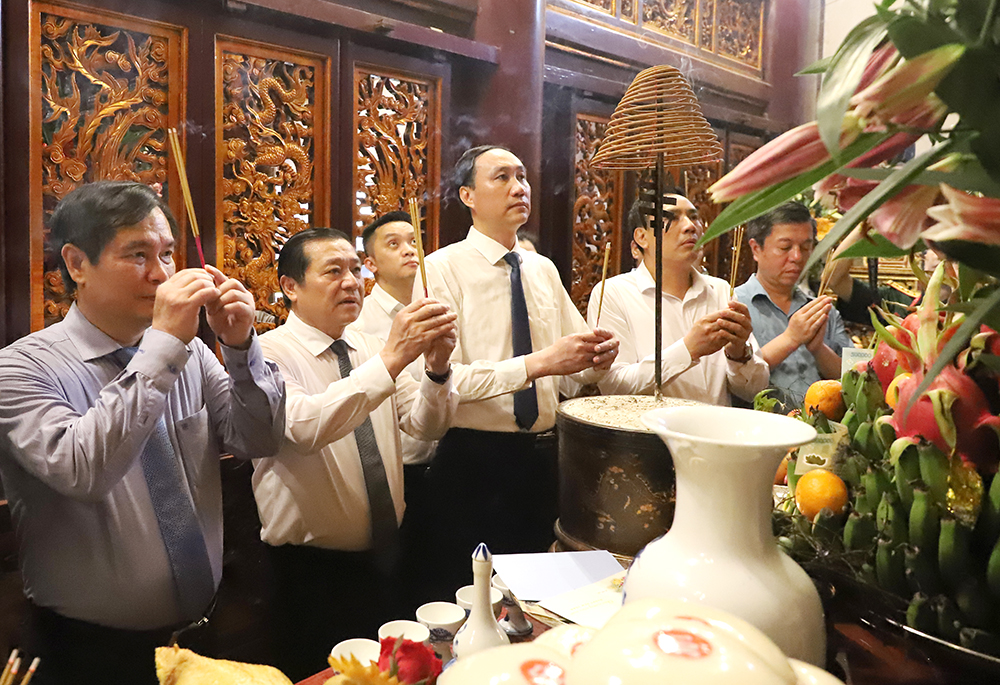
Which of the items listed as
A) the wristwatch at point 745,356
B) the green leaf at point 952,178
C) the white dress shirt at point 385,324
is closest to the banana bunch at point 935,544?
the green leaf at point 952,178

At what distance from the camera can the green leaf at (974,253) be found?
603mm

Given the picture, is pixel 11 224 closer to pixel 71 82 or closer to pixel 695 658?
pixel 71 82

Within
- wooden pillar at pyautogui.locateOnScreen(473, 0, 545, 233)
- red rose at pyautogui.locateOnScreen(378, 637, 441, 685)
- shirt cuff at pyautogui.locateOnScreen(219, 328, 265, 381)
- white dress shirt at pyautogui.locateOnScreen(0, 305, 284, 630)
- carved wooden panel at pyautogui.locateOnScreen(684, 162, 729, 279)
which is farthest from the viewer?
carved wooden panel at pyautogui.locateOnScreen(684, 162, 729, 279)

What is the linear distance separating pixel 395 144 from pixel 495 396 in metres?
1.19

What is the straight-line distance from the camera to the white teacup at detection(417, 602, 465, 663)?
1137mm

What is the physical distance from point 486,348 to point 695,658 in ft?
7.54

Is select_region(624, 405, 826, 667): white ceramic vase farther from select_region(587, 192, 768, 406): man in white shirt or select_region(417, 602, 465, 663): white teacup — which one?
select_region(587, 192, 768, 406): man in white shirt

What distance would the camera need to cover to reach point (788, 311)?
10.7 feet

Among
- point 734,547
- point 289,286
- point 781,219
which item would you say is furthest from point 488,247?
point 734,547

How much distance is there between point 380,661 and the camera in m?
0.91

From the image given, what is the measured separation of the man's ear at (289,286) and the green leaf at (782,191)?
1891 mm

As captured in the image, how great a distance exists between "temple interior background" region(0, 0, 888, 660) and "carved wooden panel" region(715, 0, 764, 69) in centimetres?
1

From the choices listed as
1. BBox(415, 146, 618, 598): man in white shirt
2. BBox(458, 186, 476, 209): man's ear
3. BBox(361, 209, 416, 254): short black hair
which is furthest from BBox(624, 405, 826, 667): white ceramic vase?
BBox(361, 209, 416, 254): short black hair

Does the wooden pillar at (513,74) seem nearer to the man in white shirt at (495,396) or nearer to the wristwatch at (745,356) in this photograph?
the man in white shirt at (495,396)
